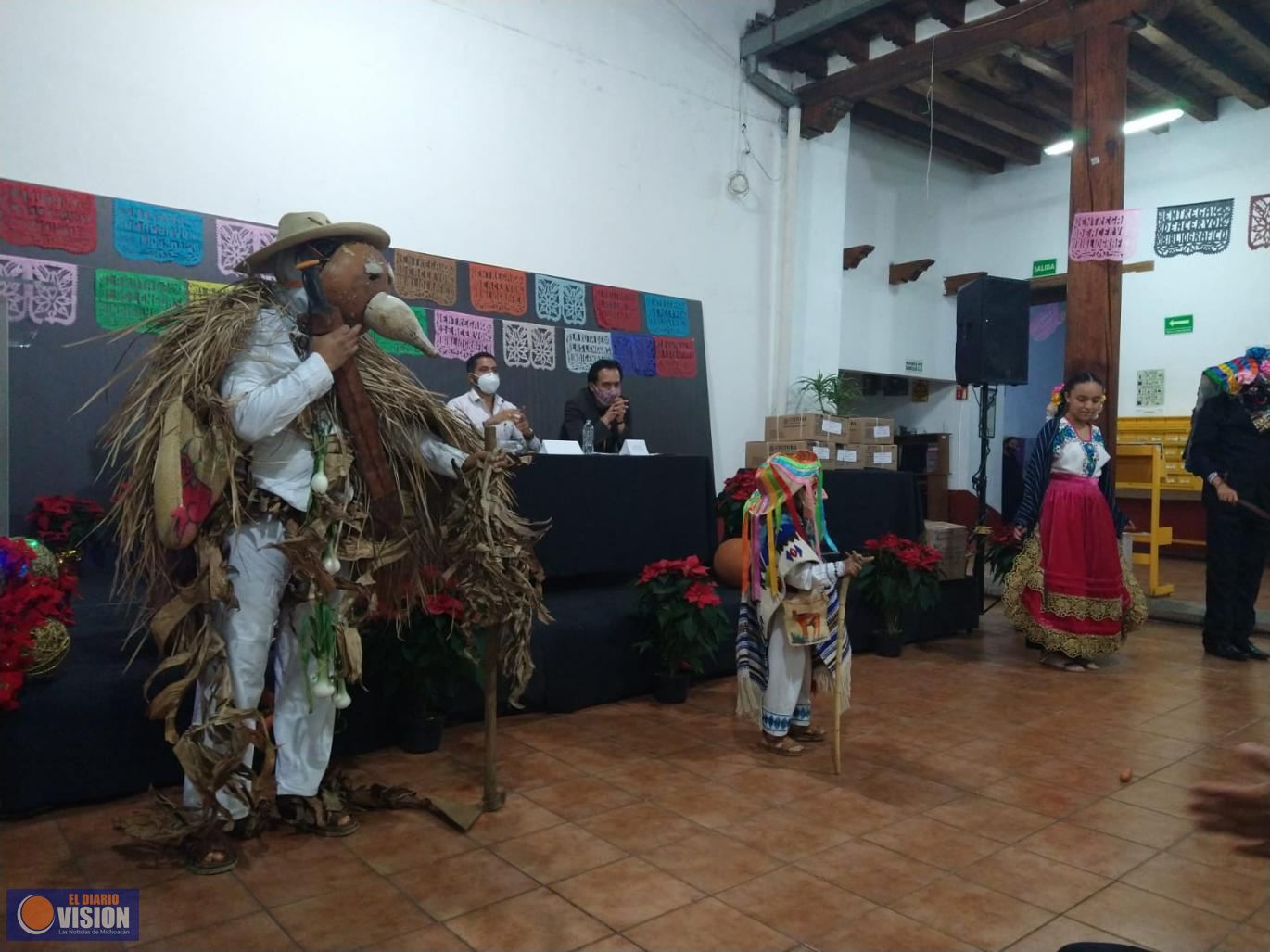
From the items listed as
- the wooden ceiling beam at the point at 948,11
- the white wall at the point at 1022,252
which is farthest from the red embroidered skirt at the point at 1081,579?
the white wall at the point at 1022,252

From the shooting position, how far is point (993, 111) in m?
8.33

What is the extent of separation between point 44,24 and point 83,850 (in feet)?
12.9

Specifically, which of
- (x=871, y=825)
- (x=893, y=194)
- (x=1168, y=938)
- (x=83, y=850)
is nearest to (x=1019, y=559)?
(x=871, y=825)

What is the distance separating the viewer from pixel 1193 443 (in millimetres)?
4934

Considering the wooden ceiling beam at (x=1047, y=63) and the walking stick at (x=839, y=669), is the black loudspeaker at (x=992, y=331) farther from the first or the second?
the walking stick at (x=839, y=669)

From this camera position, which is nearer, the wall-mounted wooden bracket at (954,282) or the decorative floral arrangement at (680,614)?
the decorative floral arrangement at (680,614)

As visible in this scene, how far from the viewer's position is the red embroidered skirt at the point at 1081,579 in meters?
4.59

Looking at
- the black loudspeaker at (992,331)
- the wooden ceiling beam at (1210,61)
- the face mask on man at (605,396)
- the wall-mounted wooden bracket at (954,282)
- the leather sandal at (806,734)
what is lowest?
the leather sandal at (806,734)

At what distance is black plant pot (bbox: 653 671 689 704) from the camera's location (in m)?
3.94

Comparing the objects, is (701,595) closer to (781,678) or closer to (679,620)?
(679,620)

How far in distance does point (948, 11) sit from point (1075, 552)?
4187 millimetres

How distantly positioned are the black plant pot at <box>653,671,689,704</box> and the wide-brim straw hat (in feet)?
7.50

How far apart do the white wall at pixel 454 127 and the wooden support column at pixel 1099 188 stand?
243 centimetres

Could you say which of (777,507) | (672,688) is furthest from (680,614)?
(777,507)
